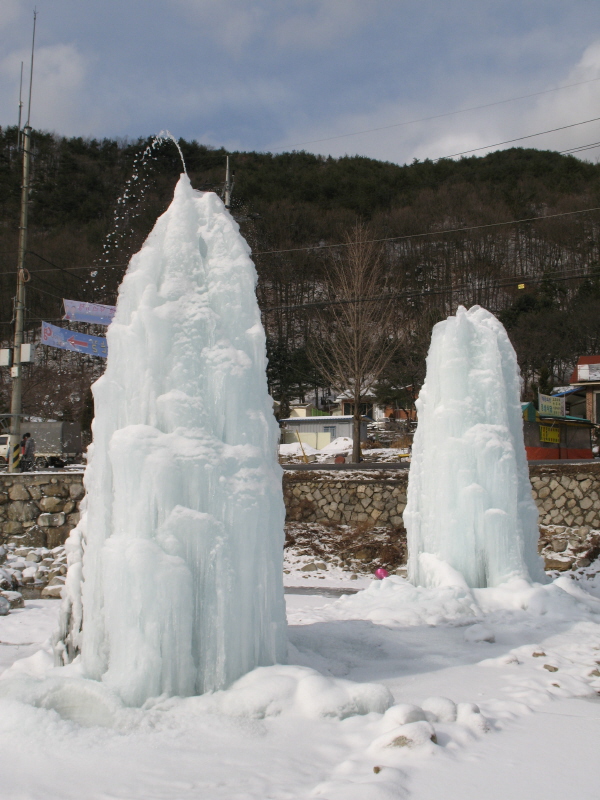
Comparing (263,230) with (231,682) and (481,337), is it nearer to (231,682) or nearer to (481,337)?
(481,337)

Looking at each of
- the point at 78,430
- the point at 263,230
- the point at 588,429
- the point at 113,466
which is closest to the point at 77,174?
the point at 263,230

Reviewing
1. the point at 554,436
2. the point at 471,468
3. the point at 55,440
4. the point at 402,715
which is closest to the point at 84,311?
the point at 471,468

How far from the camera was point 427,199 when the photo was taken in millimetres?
51625

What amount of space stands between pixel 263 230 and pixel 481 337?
4072 cm

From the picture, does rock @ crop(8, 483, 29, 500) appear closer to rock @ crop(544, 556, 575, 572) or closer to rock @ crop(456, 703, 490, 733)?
rock @ crop(544, 556, 575, 572)

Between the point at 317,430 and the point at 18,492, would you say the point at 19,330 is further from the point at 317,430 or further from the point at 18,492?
the point at 317,430

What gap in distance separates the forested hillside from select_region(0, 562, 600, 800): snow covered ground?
2484 cm

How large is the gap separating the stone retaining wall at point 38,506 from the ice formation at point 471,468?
10709 mm

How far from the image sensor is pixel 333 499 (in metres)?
17.8

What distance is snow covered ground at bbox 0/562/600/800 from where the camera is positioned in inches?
131

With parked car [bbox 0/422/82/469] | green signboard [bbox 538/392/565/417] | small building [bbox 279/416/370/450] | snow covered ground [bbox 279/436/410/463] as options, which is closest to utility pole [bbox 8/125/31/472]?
parked car [bbox 0/422/82/469]

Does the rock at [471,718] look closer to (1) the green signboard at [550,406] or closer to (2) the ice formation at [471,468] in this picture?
(2) the ice formation at [471,468]

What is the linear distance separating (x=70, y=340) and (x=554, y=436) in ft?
58.9

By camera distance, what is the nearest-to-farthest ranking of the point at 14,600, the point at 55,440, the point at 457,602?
the point at 457,602 → the point at 14,600 → the point at 55,440
